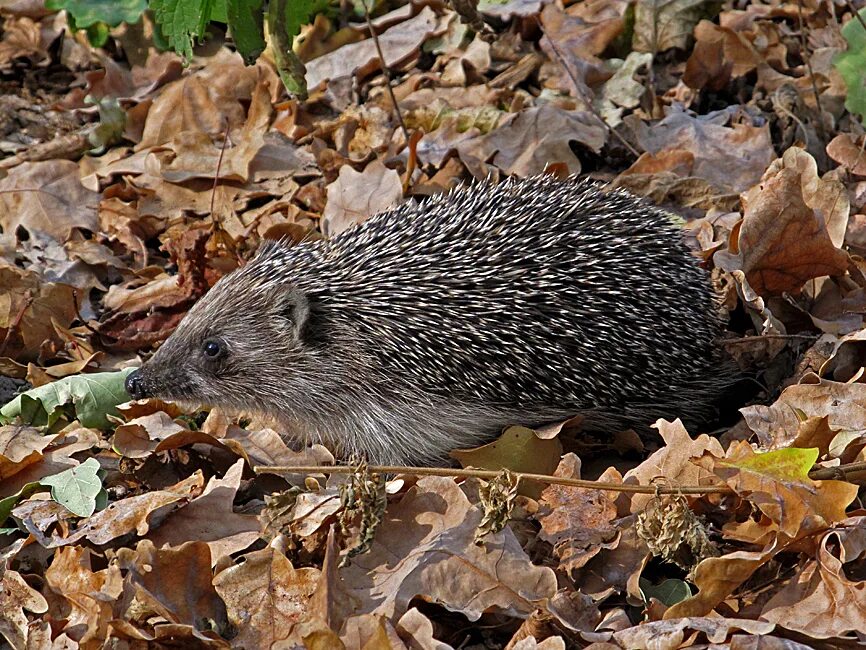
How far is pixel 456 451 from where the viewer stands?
5.69m

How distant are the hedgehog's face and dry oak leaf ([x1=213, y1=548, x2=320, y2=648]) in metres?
1.83

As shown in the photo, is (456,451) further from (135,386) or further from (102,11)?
(102,11)

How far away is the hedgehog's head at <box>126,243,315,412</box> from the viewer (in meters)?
6.30

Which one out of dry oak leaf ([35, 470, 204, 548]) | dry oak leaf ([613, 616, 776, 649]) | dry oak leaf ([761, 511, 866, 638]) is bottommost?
dry oak leaf ([761, 511, 866, 638])

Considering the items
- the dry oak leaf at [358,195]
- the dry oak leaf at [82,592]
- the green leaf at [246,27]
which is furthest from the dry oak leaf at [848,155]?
the dry oak leaf at [82,592]

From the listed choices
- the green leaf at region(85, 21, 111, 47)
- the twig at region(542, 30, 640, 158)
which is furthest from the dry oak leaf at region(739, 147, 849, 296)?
the green leaf at region(85, 21, 111, 47)

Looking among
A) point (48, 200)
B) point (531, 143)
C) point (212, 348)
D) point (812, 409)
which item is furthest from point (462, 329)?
point (48, 200)

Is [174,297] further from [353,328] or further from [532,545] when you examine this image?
[532,545]

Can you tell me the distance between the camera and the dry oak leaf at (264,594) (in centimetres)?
451

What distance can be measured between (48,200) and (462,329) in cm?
399

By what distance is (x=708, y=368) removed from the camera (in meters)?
6.25

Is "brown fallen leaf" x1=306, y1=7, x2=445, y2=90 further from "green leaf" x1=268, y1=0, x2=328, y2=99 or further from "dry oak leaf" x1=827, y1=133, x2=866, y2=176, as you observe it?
"dry oak leaf" x1=827, y1=133, x2=866, y2=176

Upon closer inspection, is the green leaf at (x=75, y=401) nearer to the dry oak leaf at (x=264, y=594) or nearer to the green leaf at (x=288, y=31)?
the dry oak leaf at (x=264, y=594)

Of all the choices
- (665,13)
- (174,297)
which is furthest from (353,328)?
(665,13)
